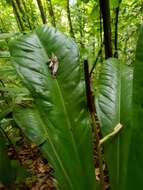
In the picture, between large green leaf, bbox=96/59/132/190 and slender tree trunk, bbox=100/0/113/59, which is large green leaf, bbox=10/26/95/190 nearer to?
large green leaf, bbox=96/59/132/190

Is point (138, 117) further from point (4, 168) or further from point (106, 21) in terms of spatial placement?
point (106, 21)

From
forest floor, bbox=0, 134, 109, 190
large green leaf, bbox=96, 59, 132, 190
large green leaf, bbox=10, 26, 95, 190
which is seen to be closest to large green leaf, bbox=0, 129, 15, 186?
large green leaf, bbox=10, 26, 95, 190

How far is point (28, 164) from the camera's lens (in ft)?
4.74

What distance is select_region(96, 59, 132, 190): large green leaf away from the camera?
2.31 feet

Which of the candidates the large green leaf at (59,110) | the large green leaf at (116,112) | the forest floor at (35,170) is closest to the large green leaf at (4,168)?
the large green leaf at (59,110)

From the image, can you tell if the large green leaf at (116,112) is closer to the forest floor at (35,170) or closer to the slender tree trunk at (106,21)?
the slender tree trunk at (106,21)

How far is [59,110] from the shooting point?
28.5 inches

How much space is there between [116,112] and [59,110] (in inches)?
6.5

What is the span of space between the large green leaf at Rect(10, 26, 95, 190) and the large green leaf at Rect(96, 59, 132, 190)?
0.18 ft

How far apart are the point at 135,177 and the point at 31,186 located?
0.84 metres

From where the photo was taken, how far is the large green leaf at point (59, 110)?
2.27 ft

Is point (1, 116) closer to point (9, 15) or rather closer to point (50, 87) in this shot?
point (50, 87)

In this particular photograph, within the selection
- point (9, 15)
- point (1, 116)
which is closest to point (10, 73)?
point (1, 116)

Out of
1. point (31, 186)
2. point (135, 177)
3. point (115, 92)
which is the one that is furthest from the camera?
point (31, 186)
